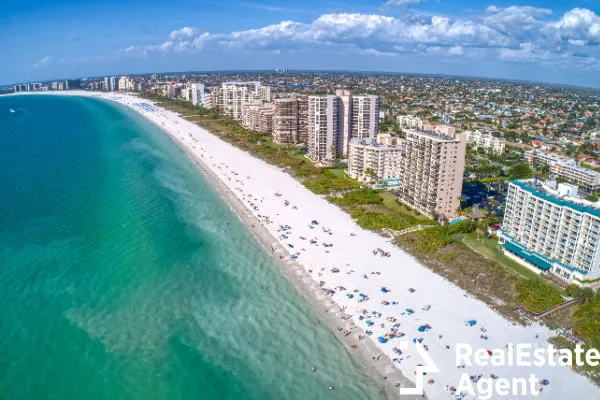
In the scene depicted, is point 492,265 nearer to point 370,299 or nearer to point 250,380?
point 370,299

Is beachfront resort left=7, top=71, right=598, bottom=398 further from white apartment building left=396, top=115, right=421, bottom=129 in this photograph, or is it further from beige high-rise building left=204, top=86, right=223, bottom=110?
beige high-rise building left=204, top=86, right=223, bottom=110

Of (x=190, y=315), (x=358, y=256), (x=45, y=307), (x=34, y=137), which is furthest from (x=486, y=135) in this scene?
(x=34, y=137)

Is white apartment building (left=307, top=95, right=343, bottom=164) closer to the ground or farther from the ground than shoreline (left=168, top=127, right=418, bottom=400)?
farther from the ground

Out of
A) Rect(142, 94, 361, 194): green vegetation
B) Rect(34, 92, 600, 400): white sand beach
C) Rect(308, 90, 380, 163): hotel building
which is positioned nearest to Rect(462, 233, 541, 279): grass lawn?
Rect(34, 92, 600, 400): white sand beach

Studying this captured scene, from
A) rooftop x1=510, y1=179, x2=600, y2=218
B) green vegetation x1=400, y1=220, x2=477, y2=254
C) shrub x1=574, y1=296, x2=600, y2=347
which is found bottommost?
shrub x1=574, y1=296, x2=600, y2=347

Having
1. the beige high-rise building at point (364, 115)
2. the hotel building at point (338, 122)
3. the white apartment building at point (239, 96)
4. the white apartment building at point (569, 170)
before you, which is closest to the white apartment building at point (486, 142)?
the white apartment building at point (569, 170)

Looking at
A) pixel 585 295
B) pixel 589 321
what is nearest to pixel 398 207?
pixel 585 295
